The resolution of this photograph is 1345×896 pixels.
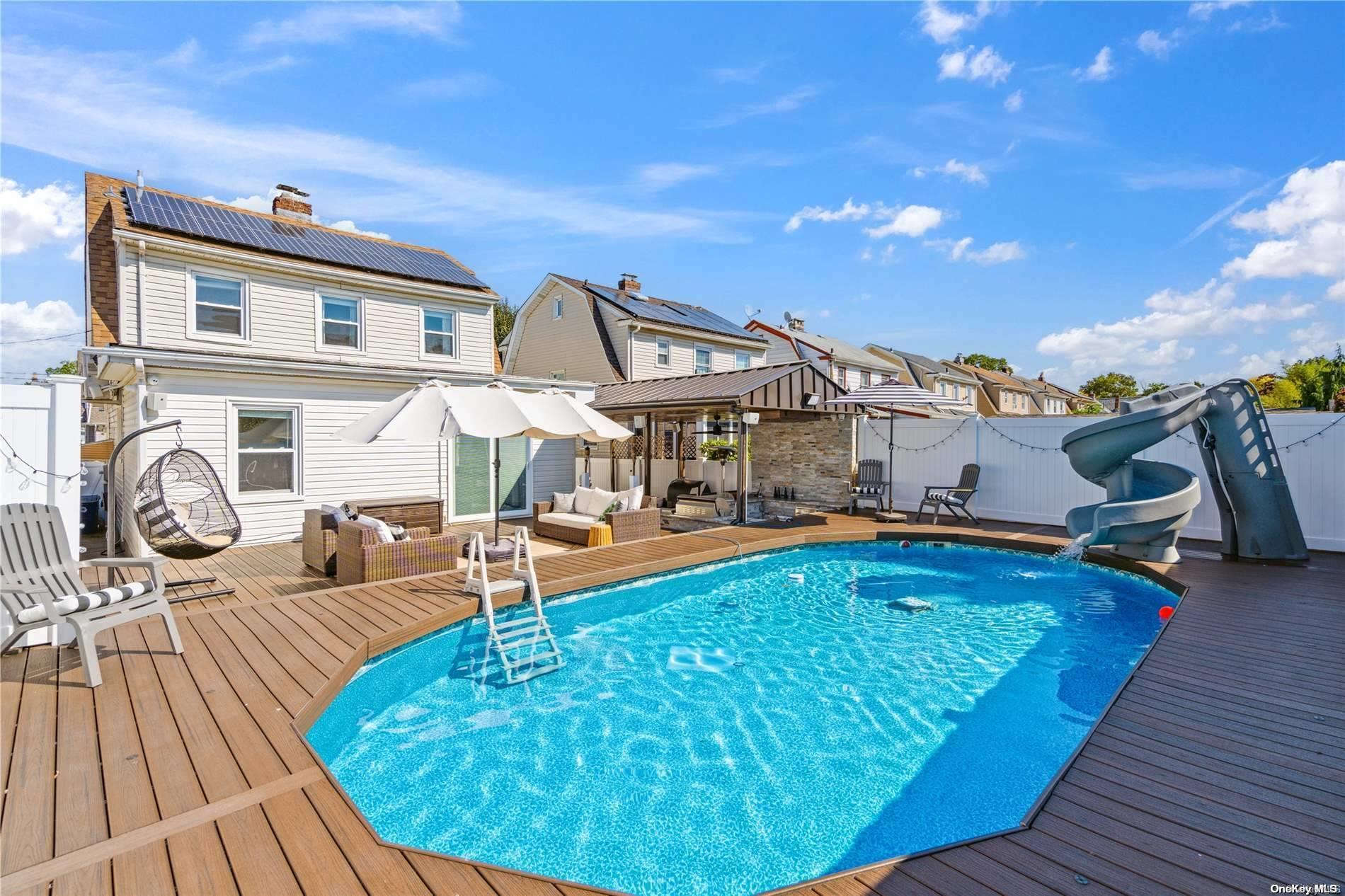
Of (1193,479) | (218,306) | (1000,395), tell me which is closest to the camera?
(1193,479)

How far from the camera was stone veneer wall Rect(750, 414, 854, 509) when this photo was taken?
13305mm

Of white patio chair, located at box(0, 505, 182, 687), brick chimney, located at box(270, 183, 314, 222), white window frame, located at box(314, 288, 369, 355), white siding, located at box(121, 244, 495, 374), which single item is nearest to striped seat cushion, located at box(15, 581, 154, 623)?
white patio chair, located at box(0, 505, 182, 687)

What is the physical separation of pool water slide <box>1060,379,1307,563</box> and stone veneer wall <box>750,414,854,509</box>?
5.41m

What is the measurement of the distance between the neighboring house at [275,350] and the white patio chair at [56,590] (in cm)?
530

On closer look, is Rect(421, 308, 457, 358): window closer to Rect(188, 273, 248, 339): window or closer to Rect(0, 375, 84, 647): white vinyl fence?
Rect(188, 273, 248, 339): window

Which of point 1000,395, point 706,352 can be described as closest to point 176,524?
point 706,352

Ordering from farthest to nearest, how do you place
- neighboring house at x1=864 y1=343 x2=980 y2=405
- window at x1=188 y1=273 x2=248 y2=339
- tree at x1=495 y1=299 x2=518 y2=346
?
tree at x1=495 y1=299 x2=518 y2=346 → neighboring house at x1=864 y1=343 x2=980 y2=405 → window at x1=188 y1=273 x2=248 y2=339

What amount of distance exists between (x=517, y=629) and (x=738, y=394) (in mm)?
5849

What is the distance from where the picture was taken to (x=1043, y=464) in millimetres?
11062

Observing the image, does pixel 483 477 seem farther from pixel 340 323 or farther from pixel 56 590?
pixel 56 590

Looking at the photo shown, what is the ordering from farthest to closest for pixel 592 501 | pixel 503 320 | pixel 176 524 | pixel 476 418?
pixel 503 320 → pixel 592 501 → pixel 476 418 → pixel 176 524

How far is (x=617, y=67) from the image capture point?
10.4 meters

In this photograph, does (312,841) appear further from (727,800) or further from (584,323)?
(584,323)

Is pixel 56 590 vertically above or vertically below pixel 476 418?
below
